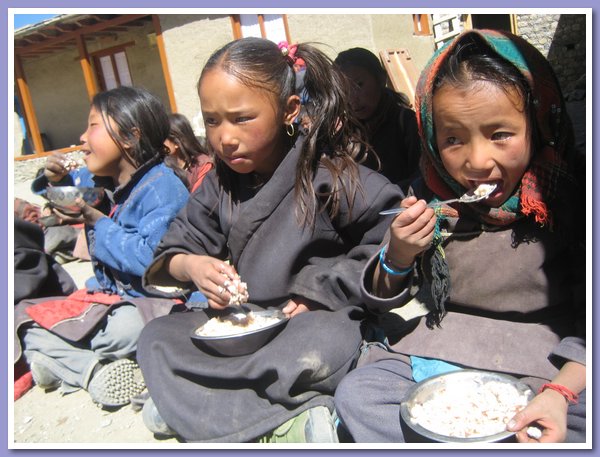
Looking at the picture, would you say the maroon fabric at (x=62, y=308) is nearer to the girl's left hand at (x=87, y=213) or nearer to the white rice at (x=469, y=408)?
the girl's left hand at (x=87, y=213)

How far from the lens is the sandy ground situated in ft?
7.63

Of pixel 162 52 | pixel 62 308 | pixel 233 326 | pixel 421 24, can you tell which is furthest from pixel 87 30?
pixel 233 326

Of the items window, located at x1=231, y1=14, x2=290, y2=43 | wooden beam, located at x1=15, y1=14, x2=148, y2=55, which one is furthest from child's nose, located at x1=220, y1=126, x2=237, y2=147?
wooden beam, located at x1=15, y1=14, x2=148, y2=55

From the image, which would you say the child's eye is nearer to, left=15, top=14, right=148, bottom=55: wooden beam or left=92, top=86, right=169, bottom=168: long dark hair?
left=92, top=86, right=169, bottom=168: long dark hair

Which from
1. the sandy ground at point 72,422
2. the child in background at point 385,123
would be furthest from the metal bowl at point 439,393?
the child in background at point 385,123

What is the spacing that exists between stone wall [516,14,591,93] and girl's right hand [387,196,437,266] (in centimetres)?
1053

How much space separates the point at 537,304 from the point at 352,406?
2.13 feet

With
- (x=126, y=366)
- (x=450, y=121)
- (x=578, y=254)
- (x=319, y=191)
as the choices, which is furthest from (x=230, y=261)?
(x=578, y=254)

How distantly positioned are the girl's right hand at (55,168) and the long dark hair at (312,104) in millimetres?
1628

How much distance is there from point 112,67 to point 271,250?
1373 centimetres

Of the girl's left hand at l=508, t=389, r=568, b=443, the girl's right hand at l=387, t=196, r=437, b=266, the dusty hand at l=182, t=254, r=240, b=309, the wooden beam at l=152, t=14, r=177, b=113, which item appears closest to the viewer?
the girl's left hand at l=508, t=389, r=568, b=443

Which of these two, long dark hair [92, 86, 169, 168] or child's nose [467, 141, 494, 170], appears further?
long dark hair [92, 86, 169, 168]

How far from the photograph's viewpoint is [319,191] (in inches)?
83.3

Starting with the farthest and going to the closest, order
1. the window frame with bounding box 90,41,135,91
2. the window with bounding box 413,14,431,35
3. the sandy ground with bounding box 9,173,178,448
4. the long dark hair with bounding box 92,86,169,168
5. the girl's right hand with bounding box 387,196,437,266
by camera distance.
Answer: the window frame with bounding box 90,41,135,91 → the window with bounding box 413,14,431,35 → the long dark hair with bounding box 92,86,169,168 → the sandy ground with bounding box 9,173,178,448 → the girl's right hand with bounding box 387,196,437,266
